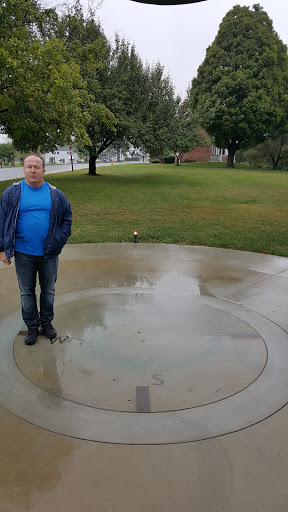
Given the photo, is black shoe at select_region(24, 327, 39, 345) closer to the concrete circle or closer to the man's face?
the concrete circle

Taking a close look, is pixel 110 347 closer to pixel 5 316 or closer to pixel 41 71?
pixel 5 316

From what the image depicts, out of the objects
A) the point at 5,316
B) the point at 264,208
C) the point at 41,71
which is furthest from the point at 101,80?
the point at 5,316

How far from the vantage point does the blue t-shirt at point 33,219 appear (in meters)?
3.01

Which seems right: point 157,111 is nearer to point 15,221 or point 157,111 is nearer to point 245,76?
point 245,76

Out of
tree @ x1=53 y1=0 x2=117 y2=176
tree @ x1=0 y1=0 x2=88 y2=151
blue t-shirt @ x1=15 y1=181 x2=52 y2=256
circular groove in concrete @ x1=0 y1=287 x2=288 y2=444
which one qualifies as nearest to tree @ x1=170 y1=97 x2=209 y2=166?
tree @ x1=53 y1=0 x2=117 y2=176

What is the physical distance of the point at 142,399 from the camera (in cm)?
246

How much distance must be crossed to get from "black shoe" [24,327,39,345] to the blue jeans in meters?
0.04

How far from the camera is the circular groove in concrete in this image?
7.02 feet

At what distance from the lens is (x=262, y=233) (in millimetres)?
8367

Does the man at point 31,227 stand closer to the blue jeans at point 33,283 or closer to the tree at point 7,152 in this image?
the blue jeans at point 33,283

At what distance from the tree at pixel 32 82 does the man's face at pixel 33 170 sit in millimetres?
10410

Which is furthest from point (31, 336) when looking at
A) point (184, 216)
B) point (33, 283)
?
point (184, 216)

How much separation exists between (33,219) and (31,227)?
0.23 ft

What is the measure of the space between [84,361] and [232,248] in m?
4.91
